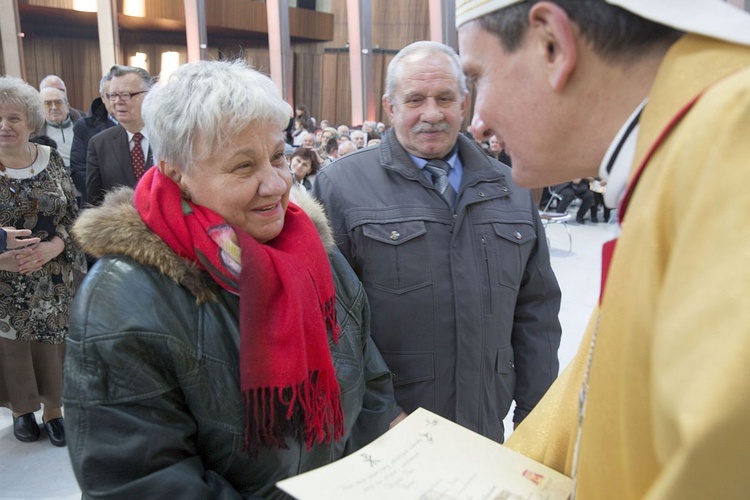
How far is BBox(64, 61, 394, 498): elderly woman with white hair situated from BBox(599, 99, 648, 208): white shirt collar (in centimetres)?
Result: 78

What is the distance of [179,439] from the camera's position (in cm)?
120

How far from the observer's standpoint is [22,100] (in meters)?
3.14

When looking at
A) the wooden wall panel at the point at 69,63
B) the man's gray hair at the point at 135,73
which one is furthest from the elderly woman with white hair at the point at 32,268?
the wooden wall panel at the point at 69,63

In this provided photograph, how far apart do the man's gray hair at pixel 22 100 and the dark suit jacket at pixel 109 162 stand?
20.9 inches

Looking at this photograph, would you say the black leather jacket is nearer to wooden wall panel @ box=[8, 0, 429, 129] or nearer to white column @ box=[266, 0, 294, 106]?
white column @ box=[266, 0, 294, 106]

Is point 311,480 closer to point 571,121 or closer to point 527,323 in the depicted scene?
point 571,121

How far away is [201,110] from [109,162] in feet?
9.08

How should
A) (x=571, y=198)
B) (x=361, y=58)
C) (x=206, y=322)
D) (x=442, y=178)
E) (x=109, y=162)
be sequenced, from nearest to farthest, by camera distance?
(x=206, y=322)
(x=442, y=178)
(x=109, y=162)
(x=571, y=198)
(x=361, y=58)

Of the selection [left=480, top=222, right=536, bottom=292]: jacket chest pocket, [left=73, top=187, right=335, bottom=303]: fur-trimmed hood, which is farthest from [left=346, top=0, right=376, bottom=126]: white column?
[left=73, top=187, right=335, bottom=303]: fur-trimmed hood

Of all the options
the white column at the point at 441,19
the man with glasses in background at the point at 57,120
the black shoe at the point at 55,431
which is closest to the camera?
the black shoe at the point at 55,431

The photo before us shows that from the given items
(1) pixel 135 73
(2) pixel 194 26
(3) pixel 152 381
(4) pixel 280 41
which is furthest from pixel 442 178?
(2) pixel 194 26

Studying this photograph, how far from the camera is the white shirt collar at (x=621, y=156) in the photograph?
739 millimetres

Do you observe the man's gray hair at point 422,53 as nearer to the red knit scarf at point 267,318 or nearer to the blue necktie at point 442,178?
the blue necktie at point 442,178

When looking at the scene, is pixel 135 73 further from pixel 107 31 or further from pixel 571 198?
pixel 107 31
